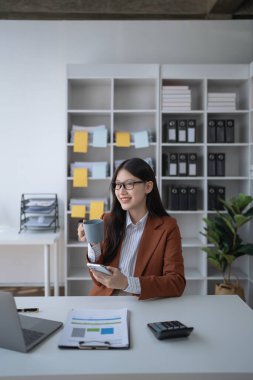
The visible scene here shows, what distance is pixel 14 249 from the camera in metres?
3.98

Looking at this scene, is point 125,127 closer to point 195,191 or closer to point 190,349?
point 195,191

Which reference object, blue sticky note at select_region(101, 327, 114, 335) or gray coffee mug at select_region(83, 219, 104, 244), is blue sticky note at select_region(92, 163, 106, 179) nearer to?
gray coffee mug at select_region(83, 219, 104, 244)

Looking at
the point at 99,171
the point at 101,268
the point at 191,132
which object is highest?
the point at 191,132

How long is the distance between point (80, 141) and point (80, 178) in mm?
353

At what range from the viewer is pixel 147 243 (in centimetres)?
179

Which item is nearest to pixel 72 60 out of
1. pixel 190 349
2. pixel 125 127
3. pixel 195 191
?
pixel 125 127

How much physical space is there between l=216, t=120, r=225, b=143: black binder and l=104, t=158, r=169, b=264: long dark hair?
185 centimetres

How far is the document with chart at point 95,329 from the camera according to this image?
1130mm

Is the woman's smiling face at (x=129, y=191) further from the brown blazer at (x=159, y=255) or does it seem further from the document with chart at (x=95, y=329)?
the document with chart at (x=95, y=329)

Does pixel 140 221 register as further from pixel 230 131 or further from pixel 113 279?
pixel 230 131

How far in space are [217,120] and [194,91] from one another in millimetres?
528

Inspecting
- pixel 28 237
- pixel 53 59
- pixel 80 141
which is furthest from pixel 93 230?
pixel 53 59

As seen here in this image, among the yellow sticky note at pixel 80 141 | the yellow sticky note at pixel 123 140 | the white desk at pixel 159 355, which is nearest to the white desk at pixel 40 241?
the yellow sticky note at pixel 80 141

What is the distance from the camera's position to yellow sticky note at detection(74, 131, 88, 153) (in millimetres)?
3422
